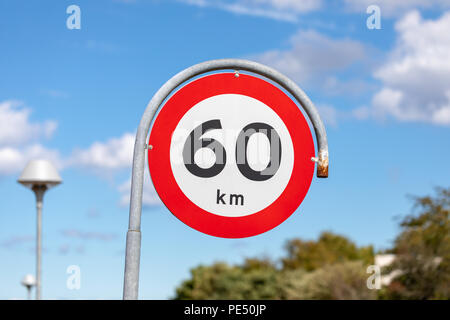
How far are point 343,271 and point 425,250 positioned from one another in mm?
18633

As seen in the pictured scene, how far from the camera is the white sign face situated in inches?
174

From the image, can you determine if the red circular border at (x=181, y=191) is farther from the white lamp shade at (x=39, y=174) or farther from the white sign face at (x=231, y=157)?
the white lamp shade at (x=39, y=174)

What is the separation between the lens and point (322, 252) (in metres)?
106

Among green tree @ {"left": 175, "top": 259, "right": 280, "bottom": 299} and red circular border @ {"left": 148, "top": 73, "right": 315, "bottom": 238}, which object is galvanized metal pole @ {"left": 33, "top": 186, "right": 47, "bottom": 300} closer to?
red circular border @ {"left": 148, "top": 73, "right": 315, "bottom": 238}

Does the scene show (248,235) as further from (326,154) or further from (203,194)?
(326,154)

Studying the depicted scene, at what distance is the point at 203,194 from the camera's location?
442cm

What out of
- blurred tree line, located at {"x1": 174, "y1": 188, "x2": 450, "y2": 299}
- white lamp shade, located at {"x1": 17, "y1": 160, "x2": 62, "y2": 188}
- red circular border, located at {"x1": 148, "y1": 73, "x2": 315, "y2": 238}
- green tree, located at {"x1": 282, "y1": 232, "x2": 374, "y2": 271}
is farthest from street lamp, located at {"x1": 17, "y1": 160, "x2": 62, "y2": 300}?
green tree, located at {"x1": 282, "y1": 232, "x2": 374, "y2": 271}

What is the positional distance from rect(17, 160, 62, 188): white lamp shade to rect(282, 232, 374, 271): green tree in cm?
8880

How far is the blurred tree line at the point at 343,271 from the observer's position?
51281mm

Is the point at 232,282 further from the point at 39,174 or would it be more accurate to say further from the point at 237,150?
the point at 237,150

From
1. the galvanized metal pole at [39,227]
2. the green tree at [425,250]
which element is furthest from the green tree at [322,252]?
the galvanized metal pole at [39,227]

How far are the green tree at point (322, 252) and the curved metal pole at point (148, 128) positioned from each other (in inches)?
3904
